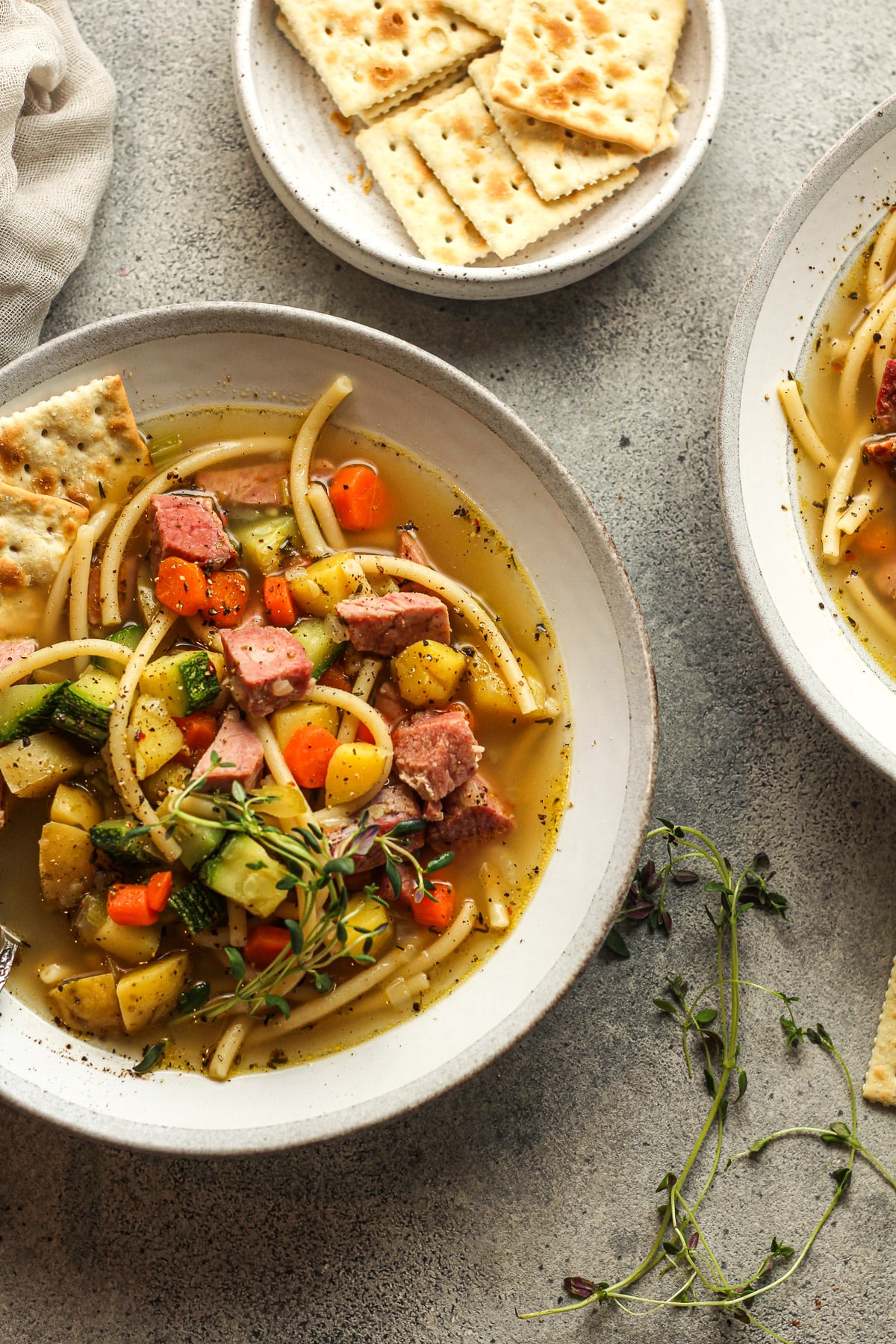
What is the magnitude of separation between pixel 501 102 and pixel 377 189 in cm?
57

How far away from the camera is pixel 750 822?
381 cm

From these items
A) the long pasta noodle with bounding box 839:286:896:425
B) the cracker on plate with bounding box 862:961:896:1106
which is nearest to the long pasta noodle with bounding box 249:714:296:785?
the cracker on plate with bounding box 862:961:896:1106

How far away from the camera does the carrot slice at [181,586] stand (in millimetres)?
3436

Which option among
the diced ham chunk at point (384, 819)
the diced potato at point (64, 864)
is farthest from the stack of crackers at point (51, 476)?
the diced ham chunk at point (384, 819)

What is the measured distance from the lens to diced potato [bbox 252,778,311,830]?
3.24 metres

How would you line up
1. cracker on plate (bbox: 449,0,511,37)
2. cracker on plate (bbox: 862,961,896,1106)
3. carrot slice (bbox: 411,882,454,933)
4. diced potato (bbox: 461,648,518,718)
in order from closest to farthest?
1. carrot slice (bbox: 411,882,454,933)
2. diced potato (bbox: 461,648,518,718)
3. cracker on plate (bbox: 862,961,896,1106)
4. cracker on plate (bbox: 449,0,511,37)

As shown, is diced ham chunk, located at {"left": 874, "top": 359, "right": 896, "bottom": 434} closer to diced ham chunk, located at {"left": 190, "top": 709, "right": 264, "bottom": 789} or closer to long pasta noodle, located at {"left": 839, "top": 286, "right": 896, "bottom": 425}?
long pasta noodle, located at {"left": 839, "top": 286, "right": 896, "bottom": 425}

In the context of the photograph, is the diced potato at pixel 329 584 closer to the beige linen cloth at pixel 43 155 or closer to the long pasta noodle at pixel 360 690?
the long pasta noodle at pixel 360 690

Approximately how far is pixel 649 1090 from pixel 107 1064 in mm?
1965

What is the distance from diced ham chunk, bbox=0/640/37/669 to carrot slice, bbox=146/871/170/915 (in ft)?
2.87

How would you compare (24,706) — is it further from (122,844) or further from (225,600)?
(225,600)

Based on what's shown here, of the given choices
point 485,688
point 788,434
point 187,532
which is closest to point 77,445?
point 187,532

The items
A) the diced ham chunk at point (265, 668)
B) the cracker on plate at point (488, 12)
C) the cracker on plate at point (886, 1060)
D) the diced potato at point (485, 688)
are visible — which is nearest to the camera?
the diced ham chunk at point (265, 668)

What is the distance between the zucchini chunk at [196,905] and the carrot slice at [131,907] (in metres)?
0.08
